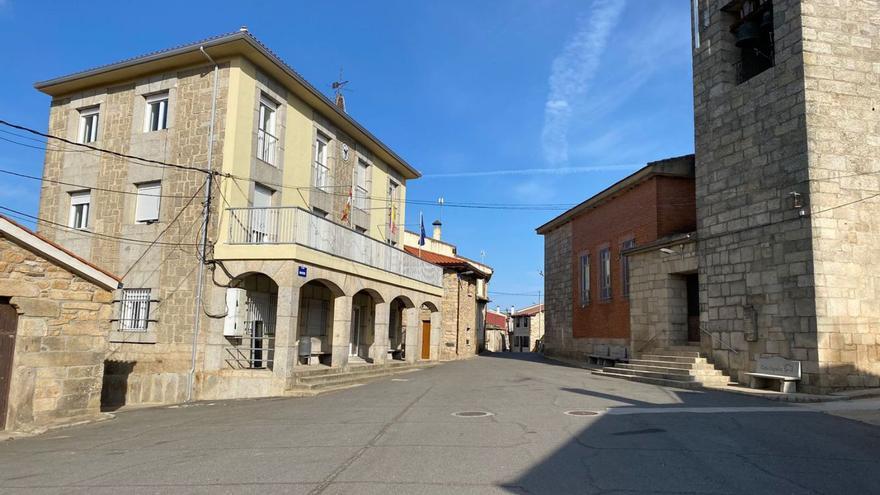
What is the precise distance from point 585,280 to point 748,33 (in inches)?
486

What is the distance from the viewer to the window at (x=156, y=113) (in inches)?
671

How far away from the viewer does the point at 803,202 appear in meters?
13.5

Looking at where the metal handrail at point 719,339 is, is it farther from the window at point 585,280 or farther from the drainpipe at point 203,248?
the drainpipe at point 203,248

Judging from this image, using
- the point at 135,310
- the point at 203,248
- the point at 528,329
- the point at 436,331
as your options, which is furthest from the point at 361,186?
the point at 528,329

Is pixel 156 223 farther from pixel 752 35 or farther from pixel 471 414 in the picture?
pixel 752 35

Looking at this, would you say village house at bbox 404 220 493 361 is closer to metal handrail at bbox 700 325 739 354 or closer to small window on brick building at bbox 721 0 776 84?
metal handrail at bbox 700 325 739 354

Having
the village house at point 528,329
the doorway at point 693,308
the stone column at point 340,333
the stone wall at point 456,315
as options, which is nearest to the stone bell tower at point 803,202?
the doorway at point 693,308

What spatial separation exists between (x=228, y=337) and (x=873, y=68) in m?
16.7

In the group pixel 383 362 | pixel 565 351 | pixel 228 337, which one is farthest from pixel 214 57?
pixel 565 351

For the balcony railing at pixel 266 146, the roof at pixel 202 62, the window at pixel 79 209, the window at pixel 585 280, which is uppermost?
the roof at pixel 202 62

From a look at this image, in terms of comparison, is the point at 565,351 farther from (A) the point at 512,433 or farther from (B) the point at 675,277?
(A) the point at 512,433

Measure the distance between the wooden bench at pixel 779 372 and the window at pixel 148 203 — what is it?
15417 millimetres

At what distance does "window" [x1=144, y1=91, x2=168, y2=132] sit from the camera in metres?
17.0

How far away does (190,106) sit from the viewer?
53.7 ft
